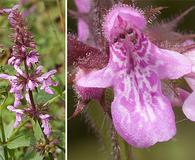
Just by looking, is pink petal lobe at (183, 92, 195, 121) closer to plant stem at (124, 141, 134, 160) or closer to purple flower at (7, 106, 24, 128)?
plant stem at (124, 141, 134, 160)

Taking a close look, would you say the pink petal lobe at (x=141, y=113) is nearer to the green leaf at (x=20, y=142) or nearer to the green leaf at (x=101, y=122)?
the green leaf at (x=101, y=122)

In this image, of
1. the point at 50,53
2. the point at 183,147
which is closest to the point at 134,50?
the point at 50,53

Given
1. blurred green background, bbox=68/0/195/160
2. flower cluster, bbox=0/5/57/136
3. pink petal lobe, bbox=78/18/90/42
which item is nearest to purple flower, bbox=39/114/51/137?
flower cluster, bbox=0/5/57/136

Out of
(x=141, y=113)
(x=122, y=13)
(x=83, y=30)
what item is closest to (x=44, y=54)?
(x=83, y=30)

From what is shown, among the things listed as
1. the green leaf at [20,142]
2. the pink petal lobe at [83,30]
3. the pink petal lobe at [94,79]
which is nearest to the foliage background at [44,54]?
the green leaf at [20,142]

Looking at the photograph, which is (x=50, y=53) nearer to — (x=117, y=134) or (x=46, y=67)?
(x=46, y=67)

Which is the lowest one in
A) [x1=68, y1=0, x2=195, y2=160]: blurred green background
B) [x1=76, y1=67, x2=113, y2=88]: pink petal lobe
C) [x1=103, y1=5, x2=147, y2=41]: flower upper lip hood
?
[x1=68, y1=0, x2=195, y2=160]: blurred green background

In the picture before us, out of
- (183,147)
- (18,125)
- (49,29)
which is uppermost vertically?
(49,29)

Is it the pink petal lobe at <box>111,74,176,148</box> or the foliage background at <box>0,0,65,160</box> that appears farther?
the foliage background at <box>0,0,65,160</box>
